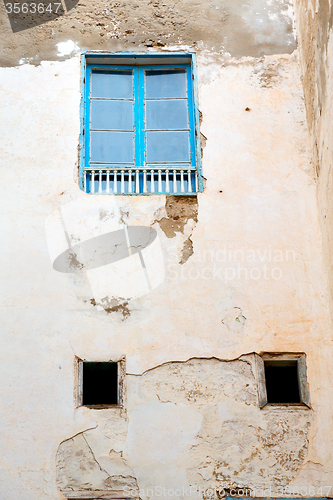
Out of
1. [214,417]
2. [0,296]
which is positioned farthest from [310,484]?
[0,296]

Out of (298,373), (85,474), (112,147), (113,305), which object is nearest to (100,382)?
(113,305)

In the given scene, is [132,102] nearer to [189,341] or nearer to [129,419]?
[189,341]

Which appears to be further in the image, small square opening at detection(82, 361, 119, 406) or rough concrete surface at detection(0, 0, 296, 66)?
rough concrete surface at detection(0, 0, 296, 66)

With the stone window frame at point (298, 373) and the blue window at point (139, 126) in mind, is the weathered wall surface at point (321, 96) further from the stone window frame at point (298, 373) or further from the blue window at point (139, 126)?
the blue window at point (139, 126)

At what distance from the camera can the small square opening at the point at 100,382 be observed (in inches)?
171

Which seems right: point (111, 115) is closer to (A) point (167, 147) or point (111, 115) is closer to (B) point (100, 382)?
(A) point (167, 147)

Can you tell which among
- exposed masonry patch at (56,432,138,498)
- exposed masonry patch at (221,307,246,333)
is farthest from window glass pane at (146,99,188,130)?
exposed masonry patch at (56,432,138,498)

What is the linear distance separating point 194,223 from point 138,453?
1.84 m

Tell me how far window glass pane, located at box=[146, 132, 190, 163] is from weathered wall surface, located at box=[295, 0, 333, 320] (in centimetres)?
111

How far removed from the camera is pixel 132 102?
5.18m

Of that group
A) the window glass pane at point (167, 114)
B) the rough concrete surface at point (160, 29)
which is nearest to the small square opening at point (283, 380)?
the window glass pane at point (167, 114)

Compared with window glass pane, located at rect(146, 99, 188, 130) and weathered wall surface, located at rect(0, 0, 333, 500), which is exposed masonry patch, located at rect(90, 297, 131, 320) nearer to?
weathered wall surface, located at rect(0, 0, 333, 500)

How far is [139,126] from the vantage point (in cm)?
509

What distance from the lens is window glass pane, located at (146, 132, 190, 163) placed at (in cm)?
499
